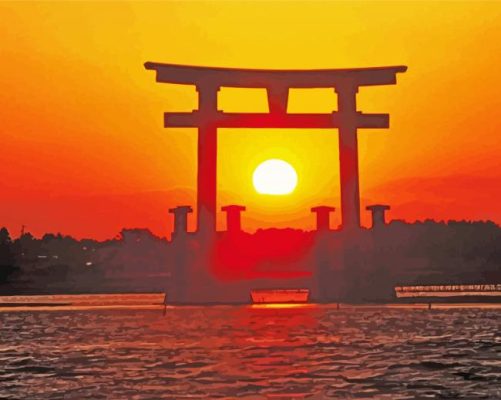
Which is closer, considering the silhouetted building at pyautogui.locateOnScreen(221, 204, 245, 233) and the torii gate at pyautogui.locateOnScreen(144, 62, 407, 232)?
the torii gate at pyautogui.locateOnScreen(144, 62, 407, 232)

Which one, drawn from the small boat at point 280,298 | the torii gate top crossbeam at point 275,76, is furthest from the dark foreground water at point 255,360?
the small boat at point 280,298

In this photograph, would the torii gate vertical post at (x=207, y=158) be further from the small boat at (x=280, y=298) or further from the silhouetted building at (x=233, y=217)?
the small boat at (x=280, y=298)

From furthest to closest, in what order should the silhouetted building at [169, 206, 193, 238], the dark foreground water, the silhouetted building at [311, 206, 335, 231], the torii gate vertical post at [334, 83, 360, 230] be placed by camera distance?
the silhouetted building at [311, 206, 335, 231]
the silhouetted building at [169, 206, 193, 238]
the torii gate vertical post at [334, 83, 360, 230]
the dark foreground water

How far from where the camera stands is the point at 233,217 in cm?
3191

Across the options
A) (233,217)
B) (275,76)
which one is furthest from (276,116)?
(233,217)

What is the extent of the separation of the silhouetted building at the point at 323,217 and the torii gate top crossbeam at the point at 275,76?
4499mm

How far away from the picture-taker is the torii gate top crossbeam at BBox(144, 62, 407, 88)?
30047 mm

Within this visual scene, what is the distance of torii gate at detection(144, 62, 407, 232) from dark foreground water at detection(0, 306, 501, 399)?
5.52 m

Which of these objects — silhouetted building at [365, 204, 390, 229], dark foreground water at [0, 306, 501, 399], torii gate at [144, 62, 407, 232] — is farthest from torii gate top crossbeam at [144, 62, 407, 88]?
dark foreground water at [0, 306, 501, 399]

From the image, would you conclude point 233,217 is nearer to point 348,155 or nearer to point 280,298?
point 348,155

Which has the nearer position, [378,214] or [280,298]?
[378,214]

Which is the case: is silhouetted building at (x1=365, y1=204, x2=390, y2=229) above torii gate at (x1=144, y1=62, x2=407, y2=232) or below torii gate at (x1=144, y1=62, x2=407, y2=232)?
below

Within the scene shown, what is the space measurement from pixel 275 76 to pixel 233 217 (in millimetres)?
5450

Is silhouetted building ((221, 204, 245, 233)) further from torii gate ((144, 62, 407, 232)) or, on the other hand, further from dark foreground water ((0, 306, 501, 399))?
dark foreground water ((0, 306, 501, 399))
